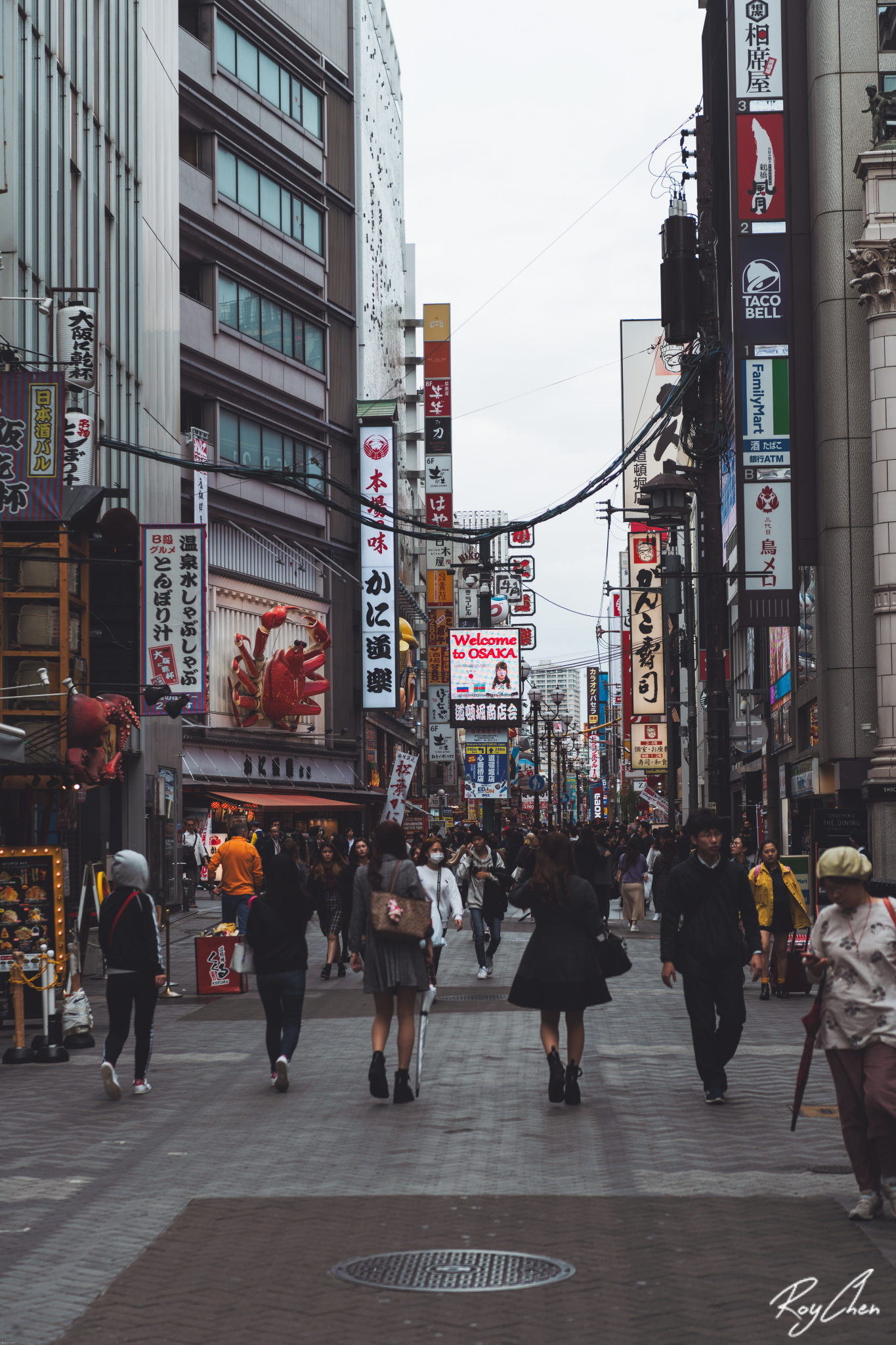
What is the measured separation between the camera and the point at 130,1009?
12.0 m

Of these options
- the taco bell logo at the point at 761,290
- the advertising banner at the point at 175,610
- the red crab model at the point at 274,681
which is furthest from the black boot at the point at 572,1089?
the red crab model at the point at 274,681

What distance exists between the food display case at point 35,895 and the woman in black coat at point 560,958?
550 centimetres

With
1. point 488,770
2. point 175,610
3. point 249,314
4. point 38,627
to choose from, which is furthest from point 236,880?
point 488,770

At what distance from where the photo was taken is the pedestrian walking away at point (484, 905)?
68.6 ft

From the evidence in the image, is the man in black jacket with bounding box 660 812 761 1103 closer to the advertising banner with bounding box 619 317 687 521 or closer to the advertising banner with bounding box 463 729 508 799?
the advertising banner with bounding box 463 729 508 799

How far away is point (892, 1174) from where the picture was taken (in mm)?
7664

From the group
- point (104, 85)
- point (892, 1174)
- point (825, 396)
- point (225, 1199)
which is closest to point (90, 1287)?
point (225, 1199)

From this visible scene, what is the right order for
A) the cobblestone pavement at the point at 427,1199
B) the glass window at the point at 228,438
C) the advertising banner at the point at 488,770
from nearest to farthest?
the cobblestone pavement at the point at 427,1199, the glass window at the point at 228,438, the advertising banner at the point at 488,770

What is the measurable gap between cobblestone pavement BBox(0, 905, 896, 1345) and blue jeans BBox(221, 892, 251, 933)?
645 centimetres

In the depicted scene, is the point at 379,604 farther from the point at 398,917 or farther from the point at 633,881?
the point at 398,917

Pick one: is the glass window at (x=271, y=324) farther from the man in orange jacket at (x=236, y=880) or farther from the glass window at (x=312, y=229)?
the man in orange jacket at (x=236, y=880)

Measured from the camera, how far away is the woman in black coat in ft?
36.6

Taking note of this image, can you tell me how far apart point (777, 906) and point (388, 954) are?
286 inches
